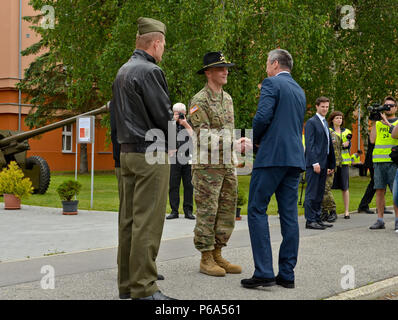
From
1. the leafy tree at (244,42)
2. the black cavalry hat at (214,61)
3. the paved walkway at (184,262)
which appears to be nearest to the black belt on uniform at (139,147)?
the paved walkway at (184,262)

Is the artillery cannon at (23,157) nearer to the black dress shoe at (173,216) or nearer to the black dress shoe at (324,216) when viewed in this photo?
the black dress shoe at (173,216)

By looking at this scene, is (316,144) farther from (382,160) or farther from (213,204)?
(213,204)

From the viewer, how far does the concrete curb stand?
4.91 meters

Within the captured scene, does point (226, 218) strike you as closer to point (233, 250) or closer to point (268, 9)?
point (233, 250)

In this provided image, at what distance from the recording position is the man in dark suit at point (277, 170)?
5238mm

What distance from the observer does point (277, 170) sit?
528cm

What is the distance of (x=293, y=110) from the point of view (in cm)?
532

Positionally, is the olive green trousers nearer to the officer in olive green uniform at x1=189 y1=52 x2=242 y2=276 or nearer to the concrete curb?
the officer in olive green uniform at x1=189 y1=52 x2=242 y2=276

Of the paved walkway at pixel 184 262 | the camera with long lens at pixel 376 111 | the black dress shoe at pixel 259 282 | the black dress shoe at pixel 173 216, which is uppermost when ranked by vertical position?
the camera with long lens at pixel 376 111

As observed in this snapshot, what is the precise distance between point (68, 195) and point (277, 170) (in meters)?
7.21

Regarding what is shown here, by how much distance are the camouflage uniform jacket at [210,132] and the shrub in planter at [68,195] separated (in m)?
6.22

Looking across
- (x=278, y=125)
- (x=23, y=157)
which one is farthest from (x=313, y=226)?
(x=23, y=157)

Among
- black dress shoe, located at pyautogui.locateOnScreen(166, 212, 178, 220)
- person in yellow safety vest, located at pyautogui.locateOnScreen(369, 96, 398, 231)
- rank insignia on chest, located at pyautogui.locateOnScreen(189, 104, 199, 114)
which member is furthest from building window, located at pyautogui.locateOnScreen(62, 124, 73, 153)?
rank insignia on chest, located at pyautogui.locateOnScreen(189, 104, 199, 114)

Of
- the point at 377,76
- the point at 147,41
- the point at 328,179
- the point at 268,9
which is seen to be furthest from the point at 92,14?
the point at 147,41
